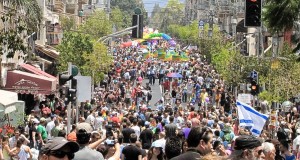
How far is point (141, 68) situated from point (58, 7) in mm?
9642

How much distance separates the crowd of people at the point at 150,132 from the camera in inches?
Result: 382

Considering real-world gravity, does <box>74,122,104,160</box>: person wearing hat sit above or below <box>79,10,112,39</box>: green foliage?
below

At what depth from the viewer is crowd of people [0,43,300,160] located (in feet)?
31.8

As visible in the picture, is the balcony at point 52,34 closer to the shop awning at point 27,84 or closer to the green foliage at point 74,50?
the green foliage at point 74,50

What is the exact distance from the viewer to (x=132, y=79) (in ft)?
234

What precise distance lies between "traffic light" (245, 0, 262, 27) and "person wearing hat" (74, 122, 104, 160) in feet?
43.7

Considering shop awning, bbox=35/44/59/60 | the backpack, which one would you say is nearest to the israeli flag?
the backpack

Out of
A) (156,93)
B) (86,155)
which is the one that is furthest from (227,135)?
(156,93)

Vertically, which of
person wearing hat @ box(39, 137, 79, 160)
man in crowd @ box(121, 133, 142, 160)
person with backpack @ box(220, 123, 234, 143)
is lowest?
person with backpack @ box(220, 123, 234, 143)

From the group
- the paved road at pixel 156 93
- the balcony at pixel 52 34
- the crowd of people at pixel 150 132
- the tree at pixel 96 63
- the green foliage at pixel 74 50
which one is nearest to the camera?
the crowd of people at pixel 150 132

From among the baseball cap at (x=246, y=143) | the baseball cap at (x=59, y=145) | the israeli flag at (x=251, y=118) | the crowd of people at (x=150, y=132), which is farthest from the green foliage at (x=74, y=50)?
the baseball cap at (x=59, y=145)

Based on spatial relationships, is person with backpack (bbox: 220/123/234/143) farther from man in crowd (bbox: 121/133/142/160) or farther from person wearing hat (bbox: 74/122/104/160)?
person wearing hat (bbox: 74/122/104/160)

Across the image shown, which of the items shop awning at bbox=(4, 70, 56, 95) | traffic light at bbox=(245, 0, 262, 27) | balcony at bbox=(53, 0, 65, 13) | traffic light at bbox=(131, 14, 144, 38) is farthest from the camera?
balcony at bbox=(53, 0, 65, 13)

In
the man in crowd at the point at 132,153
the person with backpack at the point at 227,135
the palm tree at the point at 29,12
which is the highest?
the palm tree at the point at 29,12
